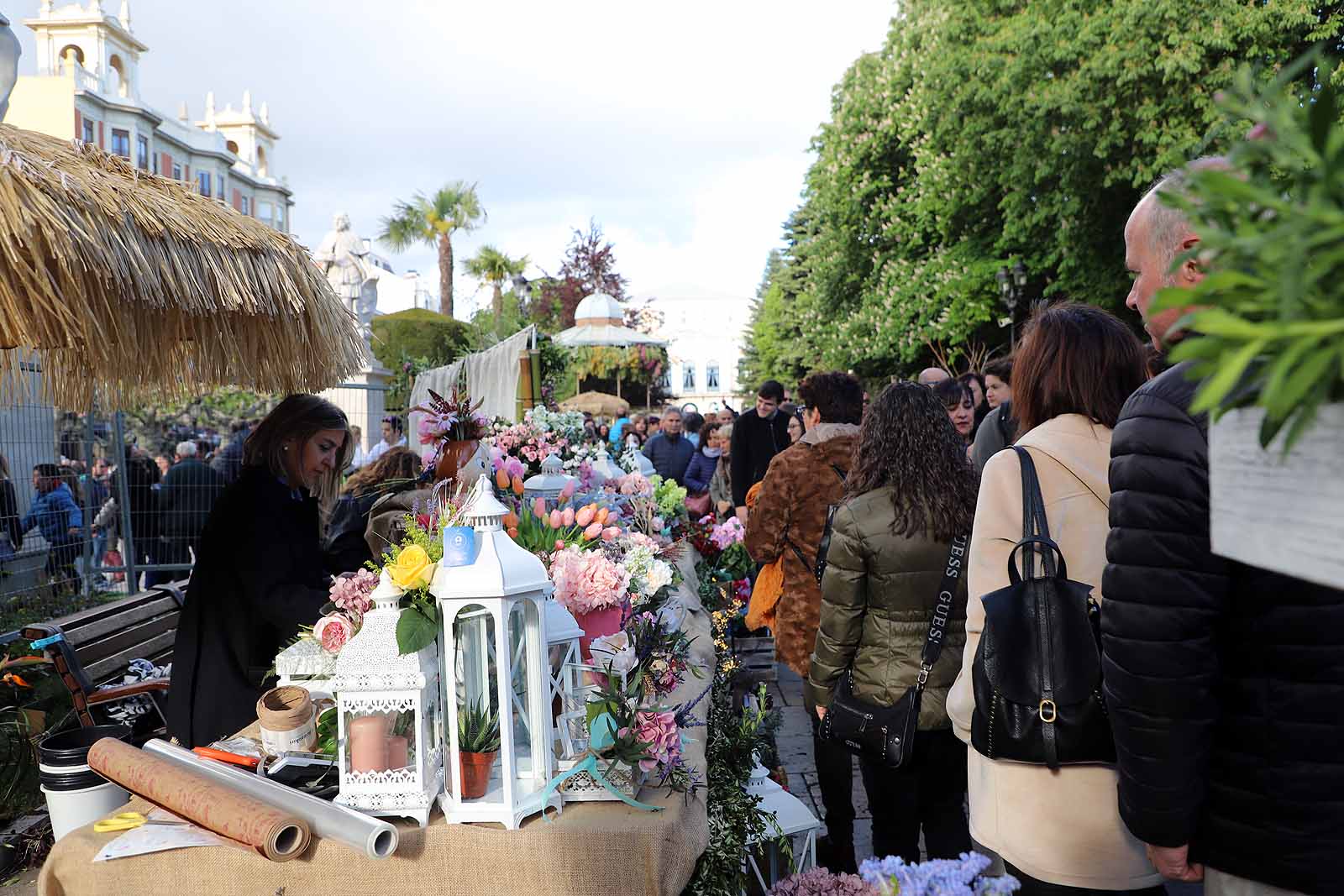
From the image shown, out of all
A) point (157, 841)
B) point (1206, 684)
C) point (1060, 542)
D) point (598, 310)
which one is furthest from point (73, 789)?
point (598, 310)

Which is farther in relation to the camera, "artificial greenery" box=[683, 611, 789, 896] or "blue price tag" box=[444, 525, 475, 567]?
"artificial greenery" box=[683, 611, 789, 896]

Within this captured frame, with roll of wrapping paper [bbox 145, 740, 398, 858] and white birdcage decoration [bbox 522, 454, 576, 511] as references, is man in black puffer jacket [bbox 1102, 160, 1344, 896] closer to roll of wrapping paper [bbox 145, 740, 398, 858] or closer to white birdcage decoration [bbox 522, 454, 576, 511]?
roll of wrapping paper [bbox 145, 740, 398, 858]

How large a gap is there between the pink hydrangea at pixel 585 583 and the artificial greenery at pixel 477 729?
0.44 m

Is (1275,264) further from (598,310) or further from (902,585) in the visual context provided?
(598,310)

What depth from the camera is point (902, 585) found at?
3027 millimetres

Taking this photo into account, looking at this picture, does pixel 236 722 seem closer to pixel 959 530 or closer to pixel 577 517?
pixel 577 517

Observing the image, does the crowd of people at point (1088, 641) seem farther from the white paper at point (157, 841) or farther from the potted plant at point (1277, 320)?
the white paper at point (157, 841)

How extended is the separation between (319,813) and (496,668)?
1.57ft

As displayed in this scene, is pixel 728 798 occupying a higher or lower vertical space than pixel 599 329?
lower

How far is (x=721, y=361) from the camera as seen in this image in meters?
79.0

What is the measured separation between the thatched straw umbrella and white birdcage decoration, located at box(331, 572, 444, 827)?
124 cm

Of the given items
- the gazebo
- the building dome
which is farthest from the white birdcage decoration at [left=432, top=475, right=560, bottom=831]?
the building dome

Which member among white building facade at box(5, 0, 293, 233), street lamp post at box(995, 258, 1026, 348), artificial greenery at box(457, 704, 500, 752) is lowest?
artificial greenery at box(457, 704, 500, 752)

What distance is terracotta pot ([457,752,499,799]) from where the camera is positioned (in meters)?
2.09
